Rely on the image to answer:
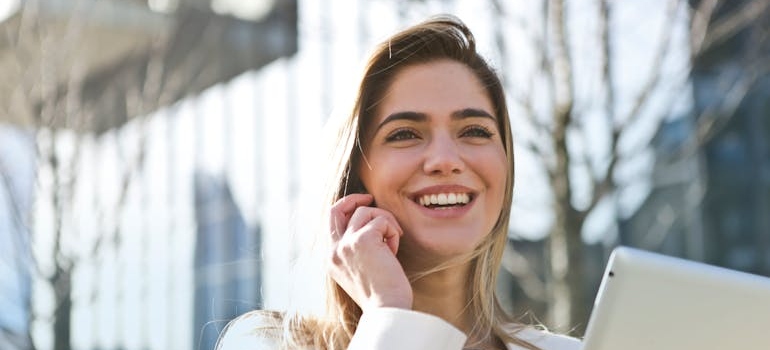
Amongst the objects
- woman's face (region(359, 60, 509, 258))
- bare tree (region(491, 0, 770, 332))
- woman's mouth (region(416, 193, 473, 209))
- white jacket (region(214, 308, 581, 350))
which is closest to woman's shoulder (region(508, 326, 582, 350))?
woman's face (region(359, 60, 509, 258))

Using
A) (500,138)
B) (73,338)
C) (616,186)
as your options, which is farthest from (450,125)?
(73,338)

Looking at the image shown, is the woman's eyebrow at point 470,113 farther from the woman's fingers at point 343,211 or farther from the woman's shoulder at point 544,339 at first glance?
the woman's shoulder at point 544,339

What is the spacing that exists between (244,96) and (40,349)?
8.50 metres

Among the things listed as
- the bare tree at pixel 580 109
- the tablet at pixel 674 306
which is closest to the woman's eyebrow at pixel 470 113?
the tablet at pixel 674 306

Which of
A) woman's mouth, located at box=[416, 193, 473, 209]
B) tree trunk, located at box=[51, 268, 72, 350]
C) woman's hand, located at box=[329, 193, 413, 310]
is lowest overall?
tree trunk, located at box=[51, 268, 72, 350]

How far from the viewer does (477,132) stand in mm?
2559

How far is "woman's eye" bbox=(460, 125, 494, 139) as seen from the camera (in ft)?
8.35

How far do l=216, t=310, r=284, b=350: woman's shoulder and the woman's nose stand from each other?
0.45 metres

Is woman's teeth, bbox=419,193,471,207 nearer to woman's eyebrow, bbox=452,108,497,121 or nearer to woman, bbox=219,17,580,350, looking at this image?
woman, bbox=219,17,580,350

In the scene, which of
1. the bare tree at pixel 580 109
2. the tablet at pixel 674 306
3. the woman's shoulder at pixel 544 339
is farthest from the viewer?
the bare tree at pixel 580 109

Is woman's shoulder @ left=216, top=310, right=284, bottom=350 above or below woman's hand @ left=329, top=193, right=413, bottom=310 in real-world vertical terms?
below

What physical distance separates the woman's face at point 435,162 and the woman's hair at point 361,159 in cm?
3

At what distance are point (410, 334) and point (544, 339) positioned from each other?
880mm

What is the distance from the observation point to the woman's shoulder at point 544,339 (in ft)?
9.27
